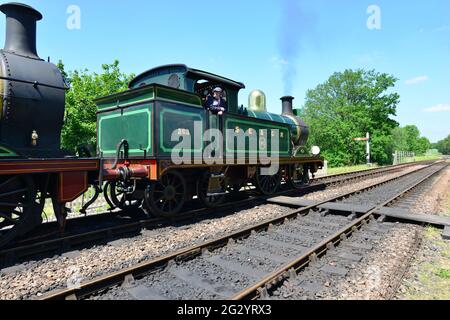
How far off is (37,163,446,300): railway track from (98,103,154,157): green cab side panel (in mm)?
2627

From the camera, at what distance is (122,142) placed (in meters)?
6.12

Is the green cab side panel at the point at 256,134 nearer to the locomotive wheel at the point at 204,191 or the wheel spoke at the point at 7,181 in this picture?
the locomotive wheel at the point at 204,191

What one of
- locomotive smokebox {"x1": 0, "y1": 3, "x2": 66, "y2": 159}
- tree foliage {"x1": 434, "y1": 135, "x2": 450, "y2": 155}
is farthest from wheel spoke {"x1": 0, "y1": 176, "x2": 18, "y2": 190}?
tree foliage {"x1": 434, "y1": 135, "x2": 450, "y2": 155}

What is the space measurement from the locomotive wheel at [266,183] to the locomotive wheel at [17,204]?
6.22 metres

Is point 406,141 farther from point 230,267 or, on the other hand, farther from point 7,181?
point 7,181

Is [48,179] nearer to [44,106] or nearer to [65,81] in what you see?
[44,106]

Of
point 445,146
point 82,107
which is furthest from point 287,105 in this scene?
point 445,146

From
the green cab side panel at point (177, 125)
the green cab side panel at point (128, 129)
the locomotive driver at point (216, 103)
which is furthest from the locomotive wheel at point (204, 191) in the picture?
the green cab side panel at point (128, 129)

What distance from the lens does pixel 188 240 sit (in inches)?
206

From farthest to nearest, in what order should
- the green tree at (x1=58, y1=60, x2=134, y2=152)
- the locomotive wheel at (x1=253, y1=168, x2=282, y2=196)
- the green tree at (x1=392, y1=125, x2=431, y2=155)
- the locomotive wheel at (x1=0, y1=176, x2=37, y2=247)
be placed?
the green tree at (x1=392, y1=125, x2=431, y2=155) < the green tree at (x1=58, y1=60, x2=134, y2=152) < the locomotive wheel at (x1=253, y1=168, x2=282, y2=196) < the locomotive wheel at (x1=0, y1=176, x2=37, y2=247)

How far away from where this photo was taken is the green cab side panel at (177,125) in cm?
617

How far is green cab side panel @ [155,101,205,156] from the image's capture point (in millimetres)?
6171

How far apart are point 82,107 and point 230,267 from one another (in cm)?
2137

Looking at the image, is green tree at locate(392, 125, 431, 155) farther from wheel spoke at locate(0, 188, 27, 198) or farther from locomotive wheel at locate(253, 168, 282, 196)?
wheel spoke at locate(0, 188, 27, 198)
